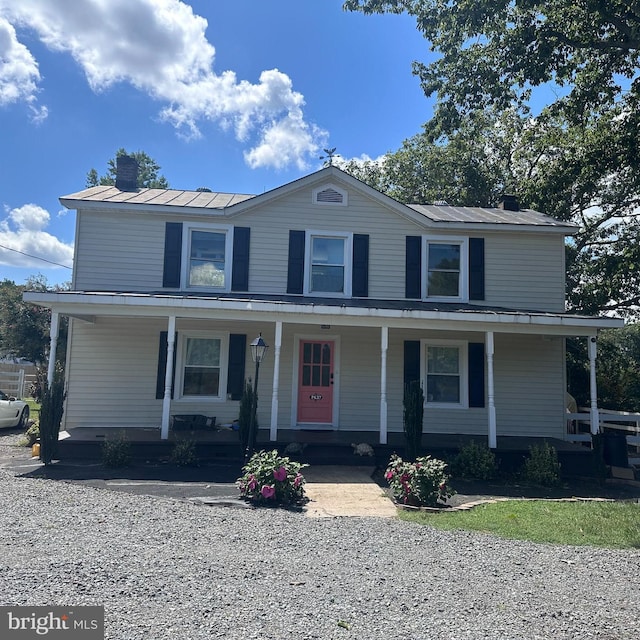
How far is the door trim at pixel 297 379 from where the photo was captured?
11062mm

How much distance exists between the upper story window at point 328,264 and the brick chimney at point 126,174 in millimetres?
5282

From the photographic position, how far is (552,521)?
19.9 feet

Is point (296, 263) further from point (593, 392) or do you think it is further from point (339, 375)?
point (593, 392)

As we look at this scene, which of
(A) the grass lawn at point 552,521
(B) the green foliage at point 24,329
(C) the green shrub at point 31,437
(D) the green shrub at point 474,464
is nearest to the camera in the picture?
(A) the grass lawn at point 552,521

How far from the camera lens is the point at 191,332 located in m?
11.1

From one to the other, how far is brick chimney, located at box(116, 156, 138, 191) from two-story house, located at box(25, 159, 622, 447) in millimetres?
1220

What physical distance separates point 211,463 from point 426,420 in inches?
203

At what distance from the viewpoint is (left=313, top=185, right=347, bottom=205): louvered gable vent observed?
11648 millimetres

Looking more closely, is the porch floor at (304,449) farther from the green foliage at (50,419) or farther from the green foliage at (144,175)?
the green foliage at (144,175)

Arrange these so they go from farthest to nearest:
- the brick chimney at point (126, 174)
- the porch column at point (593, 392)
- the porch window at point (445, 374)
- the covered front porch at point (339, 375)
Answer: the brick chimney at point (126, 174) < the porch window at point (445, 374) < the covered front porch at point (339, 375) < the porch column at point (593, 392)


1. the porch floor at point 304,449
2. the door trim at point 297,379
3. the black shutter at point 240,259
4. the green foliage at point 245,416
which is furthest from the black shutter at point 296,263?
the porch floor at point 304,449

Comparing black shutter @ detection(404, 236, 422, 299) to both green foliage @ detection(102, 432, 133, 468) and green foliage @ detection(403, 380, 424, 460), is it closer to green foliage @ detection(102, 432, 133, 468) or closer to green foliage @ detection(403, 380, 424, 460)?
green foliage @ detection(403, 380, 424, 460)

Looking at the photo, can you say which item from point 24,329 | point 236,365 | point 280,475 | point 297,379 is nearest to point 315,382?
point 297,379

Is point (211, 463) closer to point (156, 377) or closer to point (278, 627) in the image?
point (156, 377)
